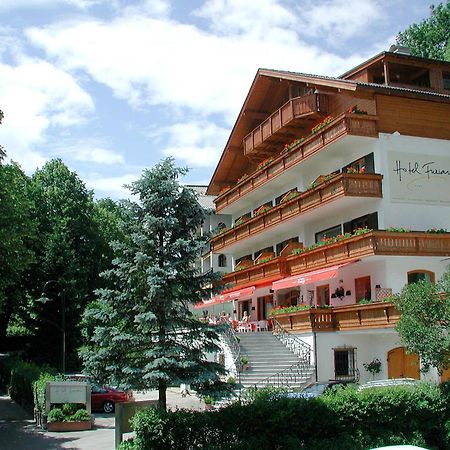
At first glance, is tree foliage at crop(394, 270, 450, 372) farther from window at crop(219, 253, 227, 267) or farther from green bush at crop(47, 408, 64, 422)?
window at crop(219, 253, 227, 267)

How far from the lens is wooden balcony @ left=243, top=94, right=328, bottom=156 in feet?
114

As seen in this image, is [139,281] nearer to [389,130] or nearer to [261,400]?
[261,400]

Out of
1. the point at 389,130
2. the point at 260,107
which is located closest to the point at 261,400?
the point at 389,130

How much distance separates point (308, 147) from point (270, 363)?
11.5 m

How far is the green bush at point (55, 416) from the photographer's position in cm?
2345

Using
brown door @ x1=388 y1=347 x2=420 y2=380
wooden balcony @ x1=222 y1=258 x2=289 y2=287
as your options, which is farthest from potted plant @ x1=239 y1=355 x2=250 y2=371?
brown door @ x1=388 y1=347 x2=420 y2=380

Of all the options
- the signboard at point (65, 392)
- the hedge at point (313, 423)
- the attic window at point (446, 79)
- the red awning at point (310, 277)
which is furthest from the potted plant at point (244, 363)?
the attic window at point (446, 79)

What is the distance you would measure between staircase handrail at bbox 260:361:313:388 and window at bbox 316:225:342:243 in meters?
7.74

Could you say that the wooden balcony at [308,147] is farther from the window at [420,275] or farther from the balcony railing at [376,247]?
the window at [420,275]

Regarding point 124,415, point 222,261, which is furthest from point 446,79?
point 222,261

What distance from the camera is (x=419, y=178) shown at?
30.8 m

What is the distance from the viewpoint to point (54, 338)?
46031 millimetres

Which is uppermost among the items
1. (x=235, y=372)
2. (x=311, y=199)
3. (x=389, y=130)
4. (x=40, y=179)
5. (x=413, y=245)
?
(x=40, y=179)

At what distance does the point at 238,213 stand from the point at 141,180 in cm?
3186
